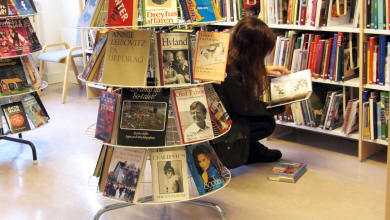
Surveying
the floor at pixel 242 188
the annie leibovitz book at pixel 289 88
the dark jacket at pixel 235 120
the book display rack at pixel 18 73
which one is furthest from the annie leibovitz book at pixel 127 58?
the book display rack at pixel 18 73

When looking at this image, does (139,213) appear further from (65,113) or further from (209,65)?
(65,113)

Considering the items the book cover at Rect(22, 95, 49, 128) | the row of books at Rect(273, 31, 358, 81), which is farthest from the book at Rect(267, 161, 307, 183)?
the book cover at Rect(22, 95, 49, 128)

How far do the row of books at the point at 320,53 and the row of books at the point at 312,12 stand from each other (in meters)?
0.10

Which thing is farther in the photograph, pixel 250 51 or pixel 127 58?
pixel 250 51

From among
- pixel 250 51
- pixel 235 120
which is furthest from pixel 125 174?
pixel 250 51

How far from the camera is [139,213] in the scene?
2543mm

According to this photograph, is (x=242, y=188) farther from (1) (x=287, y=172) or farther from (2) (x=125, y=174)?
(2) (x=125, y=174)

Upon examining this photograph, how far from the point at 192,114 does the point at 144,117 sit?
219 mm

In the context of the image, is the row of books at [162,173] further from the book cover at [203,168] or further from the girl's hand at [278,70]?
the girl's hand at [278,70]

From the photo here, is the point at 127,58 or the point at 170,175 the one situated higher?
the point at 127,58

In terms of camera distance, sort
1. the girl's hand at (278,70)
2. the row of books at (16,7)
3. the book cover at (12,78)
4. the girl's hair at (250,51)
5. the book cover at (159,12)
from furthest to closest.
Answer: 1. the book cover at (12,78)
2. the row of books at (16,7)
3. the girl's hand at (278,70)
4. the girl's hair at (250,51)
5. the book cover at (159,12)

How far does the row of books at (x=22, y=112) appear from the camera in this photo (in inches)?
128

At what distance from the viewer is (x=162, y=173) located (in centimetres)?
221

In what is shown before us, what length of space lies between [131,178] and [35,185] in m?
1.02
